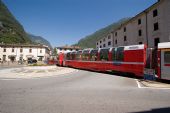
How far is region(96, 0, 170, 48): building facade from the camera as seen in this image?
91.3 ft

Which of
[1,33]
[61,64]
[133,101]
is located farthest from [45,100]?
[1,33]

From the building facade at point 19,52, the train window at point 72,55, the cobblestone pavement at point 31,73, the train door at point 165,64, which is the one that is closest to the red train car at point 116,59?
the train window at point 72,55

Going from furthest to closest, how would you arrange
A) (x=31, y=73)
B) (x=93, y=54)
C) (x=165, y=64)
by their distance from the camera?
(x=93, y=54), (x=31, y=73), (x=165, y=64)

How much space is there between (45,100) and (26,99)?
0.89 m

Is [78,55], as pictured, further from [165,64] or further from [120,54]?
[165,64]

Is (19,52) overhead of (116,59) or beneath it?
overhead

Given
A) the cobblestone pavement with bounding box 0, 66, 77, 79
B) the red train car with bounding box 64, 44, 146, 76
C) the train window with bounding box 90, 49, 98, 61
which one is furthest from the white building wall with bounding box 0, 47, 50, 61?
the train window with bounding box 90, 49, 98, 61

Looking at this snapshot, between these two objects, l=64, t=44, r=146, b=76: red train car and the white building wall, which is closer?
l=64, t=44, r=146, b=76: red train car

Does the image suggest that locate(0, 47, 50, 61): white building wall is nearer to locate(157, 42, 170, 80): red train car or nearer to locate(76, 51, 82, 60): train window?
locate(76, 51, 82, 60): train window

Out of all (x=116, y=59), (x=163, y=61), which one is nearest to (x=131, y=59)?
(x=116, y=59)

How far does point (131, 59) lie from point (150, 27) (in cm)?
1968

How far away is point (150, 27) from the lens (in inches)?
1266

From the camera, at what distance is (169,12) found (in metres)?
27.3

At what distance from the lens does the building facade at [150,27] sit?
91.3 ft
